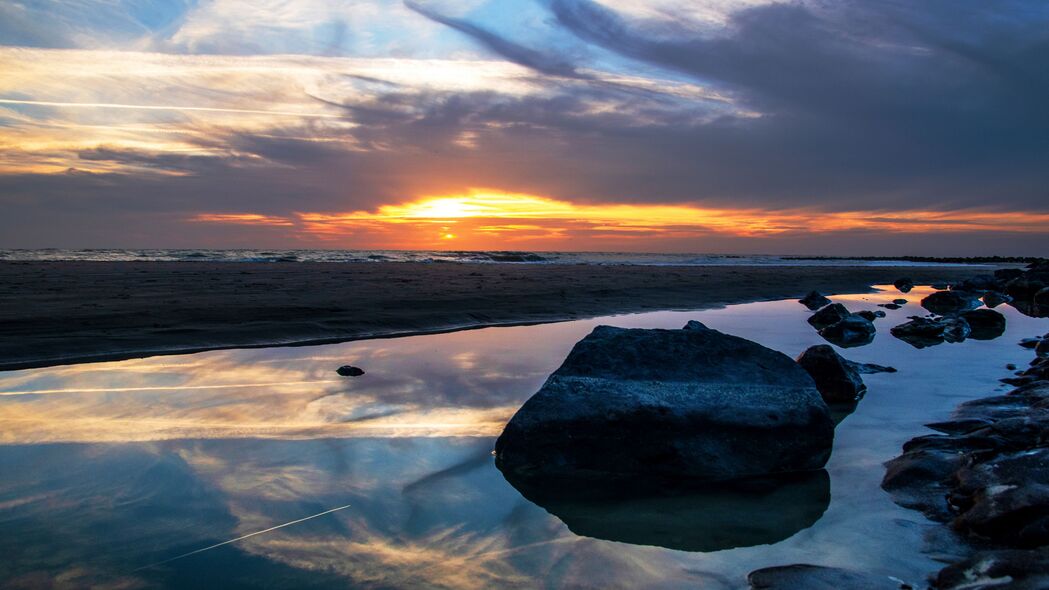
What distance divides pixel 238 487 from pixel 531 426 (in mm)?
1946

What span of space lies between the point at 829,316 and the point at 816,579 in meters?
11.6

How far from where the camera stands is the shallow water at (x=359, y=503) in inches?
124

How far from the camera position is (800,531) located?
3.71 metres

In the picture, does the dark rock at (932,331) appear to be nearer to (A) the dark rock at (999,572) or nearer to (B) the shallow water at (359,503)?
(B) the shallow water at (359,503)

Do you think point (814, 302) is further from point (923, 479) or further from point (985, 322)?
point (923, 479)

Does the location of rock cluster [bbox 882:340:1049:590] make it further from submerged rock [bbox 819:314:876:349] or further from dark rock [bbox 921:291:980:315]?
dark rock [bbox 921:291:980:315]

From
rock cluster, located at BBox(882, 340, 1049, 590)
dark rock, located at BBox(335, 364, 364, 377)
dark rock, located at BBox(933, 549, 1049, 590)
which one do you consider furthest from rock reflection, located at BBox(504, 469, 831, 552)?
dark rock, located at BBox(335, 364, 364, 377)

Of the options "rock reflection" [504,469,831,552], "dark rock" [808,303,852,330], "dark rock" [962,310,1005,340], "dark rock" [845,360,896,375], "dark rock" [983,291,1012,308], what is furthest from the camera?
"dark rock" [983,291,1012,308]

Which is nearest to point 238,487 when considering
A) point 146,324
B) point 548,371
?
point 548,371

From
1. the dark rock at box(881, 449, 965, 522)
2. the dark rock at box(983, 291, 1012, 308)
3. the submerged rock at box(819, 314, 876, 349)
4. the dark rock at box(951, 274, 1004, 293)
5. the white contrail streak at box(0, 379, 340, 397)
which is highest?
the dark rock at box(951, 274, 1004, 293)

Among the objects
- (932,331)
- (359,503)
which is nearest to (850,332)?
(932,331)

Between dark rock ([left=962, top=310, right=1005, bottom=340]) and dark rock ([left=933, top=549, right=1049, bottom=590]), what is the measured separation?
1185cm

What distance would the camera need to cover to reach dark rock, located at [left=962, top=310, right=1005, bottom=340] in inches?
519

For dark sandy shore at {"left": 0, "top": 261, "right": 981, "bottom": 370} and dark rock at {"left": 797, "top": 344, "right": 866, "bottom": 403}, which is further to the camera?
dark sandy shore at {"left": 0, "top": 261, "right": 981, "bottom": 370}
